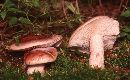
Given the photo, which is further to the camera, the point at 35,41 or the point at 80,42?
the point at 80,42

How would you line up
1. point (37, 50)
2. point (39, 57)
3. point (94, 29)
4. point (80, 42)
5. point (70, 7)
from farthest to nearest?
point (70, 7) → point (80, 42) → point (94, 29) → point (37, 50) → point (39, 57)

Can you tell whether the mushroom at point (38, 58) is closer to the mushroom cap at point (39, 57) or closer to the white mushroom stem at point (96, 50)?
the mushroom cap at point (39, 57)

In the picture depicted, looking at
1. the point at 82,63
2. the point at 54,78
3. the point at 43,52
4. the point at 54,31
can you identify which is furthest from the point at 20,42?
the point at 54,31

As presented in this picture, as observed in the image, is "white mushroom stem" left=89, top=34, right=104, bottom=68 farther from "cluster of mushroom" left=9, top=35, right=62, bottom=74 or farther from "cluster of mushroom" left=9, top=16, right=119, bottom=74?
"cluster of mushroom" left=9, top=35, right=62, bottom=74

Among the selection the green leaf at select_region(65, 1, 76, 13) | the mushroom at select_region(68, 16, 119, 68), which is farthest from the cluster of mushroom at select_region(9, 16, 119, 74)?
the green leaf at select_region(65, 1, 76, 13)

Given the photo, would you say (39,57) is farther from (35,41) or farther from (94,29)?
(94,29)

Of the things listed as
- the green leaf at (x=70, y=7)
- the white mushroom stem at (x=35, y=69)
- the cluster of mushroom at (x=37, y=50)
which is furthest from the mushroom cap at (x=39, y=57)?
the green leaf at (x=70, y=7)

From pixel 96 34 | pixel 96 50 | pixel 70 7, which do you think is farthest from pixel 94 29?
pixel 70 7
